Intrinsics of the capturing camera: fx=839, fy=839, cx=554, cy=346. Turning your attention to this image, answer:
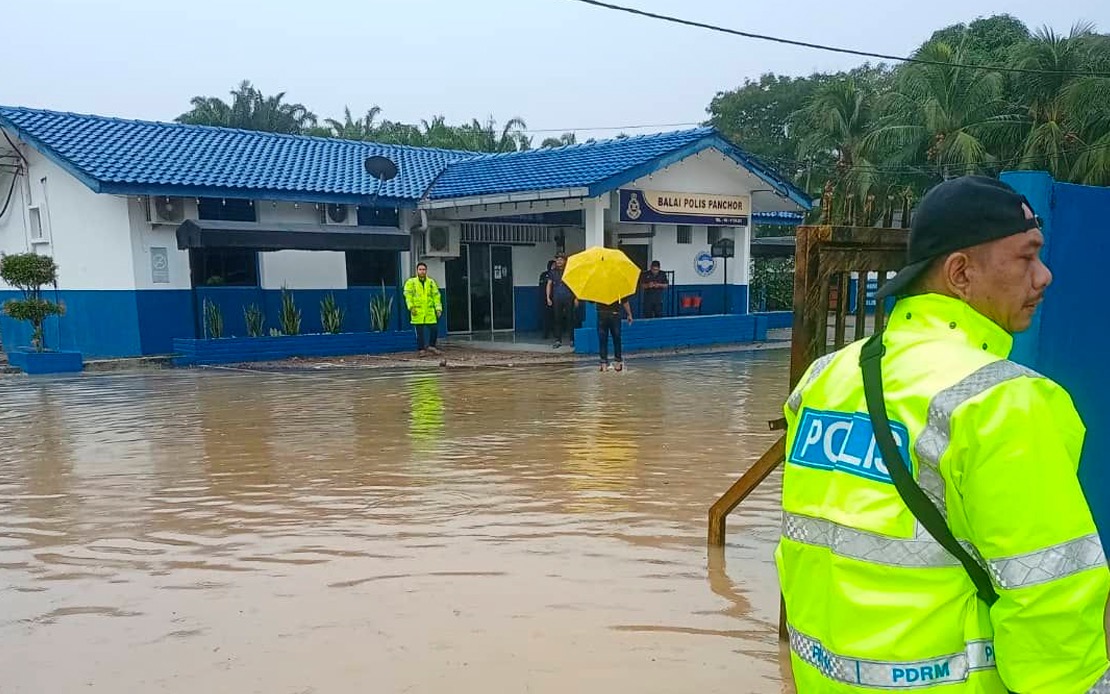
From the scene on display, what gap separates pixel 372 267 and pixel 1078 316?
622 inches

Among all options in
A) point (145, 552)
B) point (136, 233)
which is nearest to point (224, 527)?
point (145, 552)

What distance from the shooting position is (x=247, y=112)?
123 ft

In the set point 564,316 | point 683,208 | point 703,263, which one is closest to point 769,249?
point 703,263

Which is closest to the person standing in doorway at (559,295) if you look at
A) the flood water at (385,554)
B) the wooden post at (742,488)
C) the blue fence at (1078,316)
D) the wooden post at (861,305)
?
the flood water at (385,554)

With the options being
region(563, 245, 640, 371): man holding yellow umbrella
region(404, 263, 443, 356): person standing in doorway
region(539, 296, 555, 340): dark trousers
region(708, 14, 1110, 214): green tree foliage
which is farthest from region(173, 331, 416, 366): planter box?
region(708, 14, 1110, 214): green tree foliage

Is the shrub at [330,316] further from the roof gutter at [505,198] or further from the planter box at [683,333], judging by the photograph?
the planter box at [683,333]

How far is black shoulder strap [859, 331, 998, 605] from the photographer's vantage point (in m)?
1.32

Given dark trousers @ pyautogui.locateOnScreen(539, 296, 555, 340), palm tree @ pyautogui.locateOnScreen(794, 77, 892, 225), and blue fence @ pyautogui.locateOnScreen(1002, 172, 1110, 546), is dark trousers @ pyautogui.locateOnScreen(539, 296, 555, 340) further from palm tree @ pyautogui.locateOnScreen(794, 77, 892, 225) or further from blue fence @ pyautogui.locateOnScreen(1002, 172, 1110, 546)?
blue fence @ pyautogui.locateOnScreen(1002, 172, 1110, 546)

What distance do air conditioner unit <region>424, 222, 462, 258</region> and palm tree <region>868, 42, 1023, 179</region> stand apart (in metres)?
14.4

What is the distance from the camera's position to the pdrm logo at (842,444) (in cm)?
139

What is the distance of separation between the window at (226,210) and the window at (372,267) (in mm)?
2164

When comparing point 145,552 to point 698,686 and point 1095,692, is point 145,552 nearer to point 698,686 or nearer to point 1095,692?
point 698,686

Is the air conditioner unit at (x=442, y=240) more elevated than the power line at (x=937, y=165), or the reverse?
the power line at (x=937, y=165)

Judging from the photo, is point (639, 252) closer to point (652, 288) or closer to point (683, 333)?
point (652, 288)
